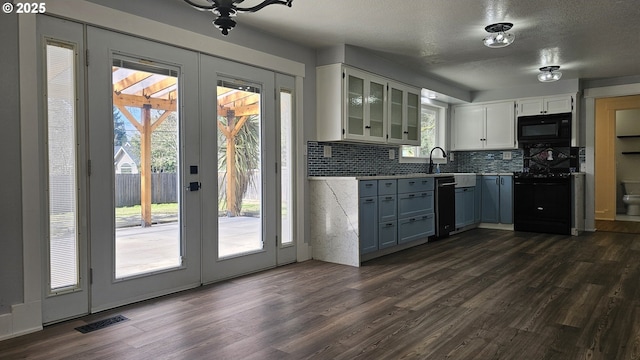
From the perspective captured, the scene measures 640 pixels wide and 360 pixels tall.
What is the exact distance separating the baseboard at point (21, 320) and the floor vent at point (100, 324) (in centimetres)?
24

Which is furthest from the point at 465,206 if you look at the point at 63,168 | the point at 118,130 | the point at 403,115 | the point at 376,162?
the point at 63,168

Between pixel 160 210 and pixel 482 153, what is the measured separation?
19.3 ft

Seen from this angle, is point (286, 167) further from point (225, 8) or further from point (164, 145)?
point (225, 8)

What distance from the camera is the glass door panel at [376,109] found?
4.89 meters

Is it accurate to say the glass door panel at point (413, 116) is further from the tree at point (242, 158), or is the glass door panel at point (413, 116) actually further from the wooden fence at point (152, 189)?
the wooden fence at point (152, 189)

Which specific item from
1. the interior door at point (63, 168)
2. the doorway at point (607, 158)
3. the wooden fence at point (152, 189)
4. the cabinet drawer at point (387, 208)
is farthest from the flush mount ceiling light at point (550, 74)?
the interior door at point (63, 168)

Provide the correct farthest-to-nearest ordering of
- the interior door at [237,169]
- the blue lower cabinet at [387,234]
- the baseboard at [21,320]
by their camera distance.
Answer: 1. the blue lower cabinet at [387,234]
2. the interior door at [237,169]
3. the baseboard at [21,320]

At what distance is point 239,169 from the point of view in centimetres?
388

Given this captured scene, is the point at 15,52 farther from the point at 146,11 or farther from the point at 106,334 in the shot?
the point at 106,334

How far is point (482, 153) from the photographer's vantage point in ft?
24.5

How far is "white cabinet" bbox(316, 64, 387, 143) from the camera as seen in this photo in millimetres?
4496

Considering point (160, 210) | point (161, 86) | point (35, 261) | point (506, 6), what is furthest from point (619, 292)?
point (35, 261)

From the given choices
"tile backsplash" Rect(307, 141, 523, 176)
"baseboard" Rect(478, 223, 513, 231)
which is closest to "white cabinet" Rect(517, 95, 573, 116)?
"tile backsplash" Rect(307, 141, 523, 176)

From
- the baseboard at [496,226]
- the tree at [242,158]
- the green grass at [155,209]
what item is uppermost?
the tree at [242,158]
